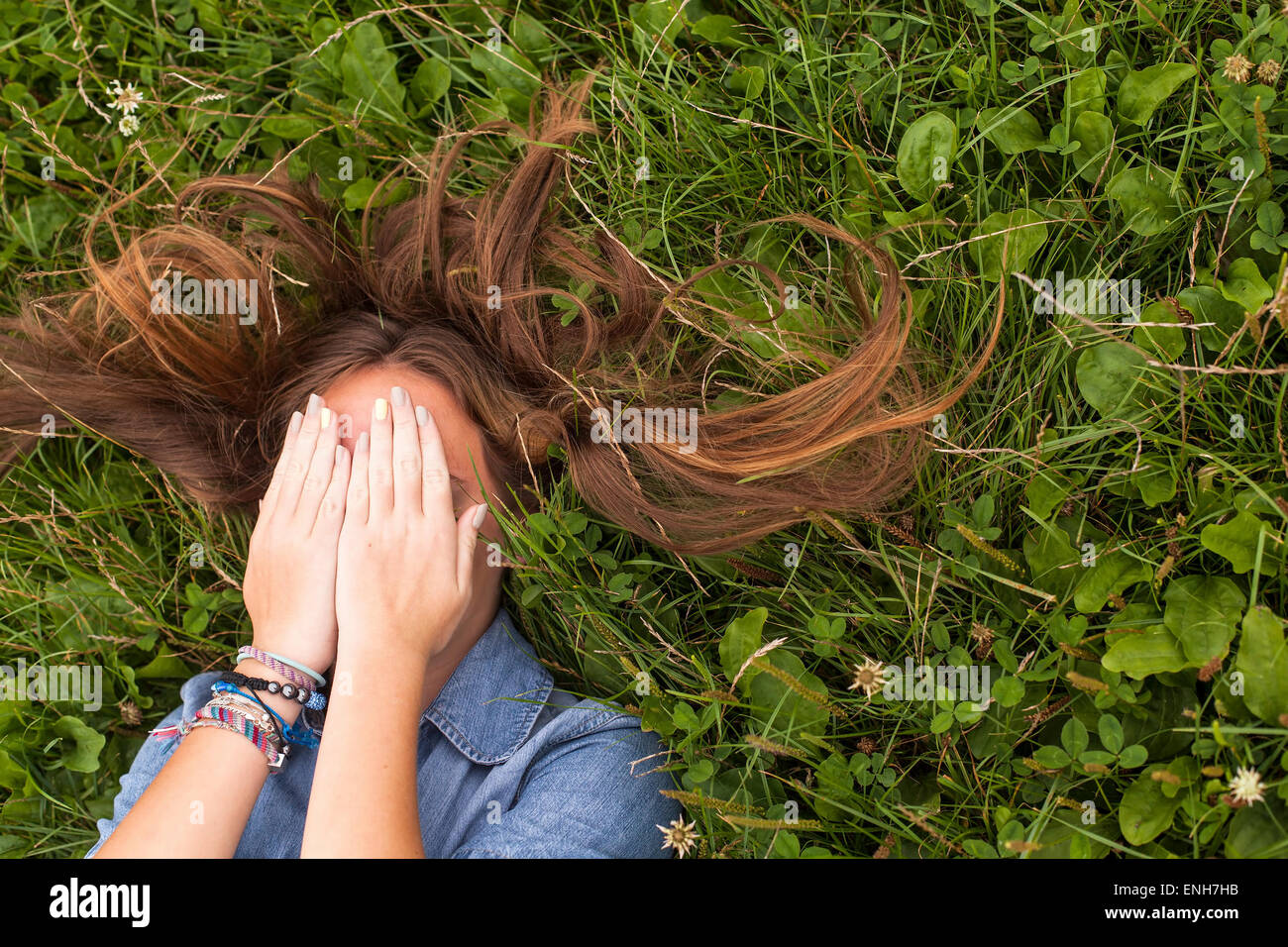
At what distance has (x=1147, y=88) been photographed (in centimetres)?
218

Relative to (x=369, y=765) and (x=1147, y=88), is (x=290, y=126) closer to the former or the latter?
(x=369, y=765)

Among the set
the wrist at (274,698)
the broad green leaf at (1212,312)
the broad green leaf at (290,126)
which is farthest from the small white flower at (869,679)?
the broad green leaf at (290,126)

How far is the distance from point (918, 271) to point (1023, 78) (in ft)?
1.79

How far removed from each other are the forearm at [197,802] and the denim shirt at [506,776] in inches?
7.2

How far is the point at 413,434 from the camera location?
2146 mm

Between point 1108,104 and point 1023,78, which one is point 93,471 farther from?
point 1108,104

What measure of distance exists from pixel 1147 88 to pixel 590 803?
7.12 feet

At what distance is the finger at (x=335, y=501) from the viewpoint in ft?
7.08

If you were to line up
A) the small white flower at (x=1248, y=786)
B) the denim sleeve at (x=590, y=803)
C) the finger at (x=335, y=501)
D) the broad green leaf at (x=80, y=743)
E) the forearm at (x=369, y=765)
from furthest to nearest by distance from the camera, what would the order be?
the broad green leaf at (x=80, y=743)
the finger at (x=335, y=501)
the denim sleeve at (x=590, y=803)
the forearm at (x=369, y=765)
the small white flower at (x=1248, y=786)

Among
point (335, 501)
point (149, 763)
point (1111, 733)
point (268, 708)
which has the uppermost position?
point (335, 501)

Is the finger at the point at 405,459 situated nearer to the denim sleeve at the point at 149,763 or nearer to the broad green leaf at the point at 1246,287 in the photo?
the denim sleeve at the point at 149,763

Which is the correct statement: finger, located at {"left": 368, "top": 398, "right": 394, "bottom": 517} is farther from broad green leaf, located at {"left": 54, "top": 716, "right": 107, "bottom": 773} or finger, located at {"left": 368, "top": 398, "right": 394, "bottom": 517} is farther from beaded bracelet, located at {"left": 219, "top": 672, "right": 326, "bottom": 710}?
broad green leaf, located at {"left": 54, "top": 716, "right": 107, "bottom": 773}

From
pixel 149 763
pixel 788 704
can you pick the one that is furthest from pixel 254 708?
pixel 788 704

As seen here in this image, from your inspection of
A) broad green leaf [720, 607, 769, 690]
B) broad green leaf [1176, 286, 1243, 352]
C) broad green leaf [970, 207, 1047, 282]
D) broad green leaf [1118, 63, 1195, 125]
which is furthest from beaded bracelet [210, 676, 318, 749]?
broad green leaf [1118, 63, 1195, 125]
